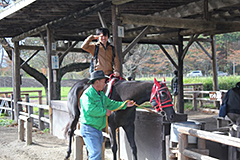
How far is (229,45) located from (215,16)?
94.0 ft

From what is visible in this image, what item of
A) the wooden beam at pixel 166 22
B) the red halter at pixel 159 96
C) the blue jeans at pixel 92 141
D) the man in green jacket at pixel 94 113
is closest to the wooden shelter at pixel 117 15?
the wooden beam at pixel 166 22

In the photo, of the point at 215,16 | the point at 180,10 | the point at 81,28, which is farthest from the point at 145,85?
the point at 81,28

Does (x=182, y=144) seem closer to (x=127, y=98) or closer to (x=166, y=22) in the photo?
(x=127, y=98)

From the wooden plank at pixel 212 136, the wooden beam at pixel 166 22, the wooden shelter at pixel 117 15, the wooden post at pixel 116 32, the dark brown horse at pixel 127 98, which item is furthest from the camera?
the wooden shelter at pixel 117 15

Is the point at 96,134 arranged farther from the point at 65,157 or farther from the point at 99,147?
the point at 65,157

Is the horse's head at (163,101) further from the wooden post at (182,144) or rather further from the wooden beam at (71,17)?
the wooden beam at (71,17)

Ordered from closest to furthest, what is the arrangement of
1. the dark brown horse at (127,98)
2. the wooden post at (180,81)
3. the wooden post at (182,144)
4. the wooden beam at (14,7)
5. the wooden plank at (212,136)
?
the wooden plank at (212,136) < the wooden post at (182,144) < the dark brown horse at (127,98) < the wooden beam at (14,7) < the wooden post at (180,81)

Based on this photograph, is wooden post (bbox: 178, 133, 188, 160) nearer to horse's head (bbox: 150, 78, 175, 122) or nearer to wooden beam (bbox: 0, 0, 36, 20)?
horse's head (bbox: 150, 78, 175, 122)

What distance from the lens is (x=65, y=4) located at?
7934 millimetres

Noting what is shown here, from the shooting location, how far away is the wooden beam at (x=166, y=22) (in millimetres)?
7293

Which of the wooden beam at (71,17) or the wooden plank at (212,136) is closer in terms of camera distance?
the wooden plank at (212,136)

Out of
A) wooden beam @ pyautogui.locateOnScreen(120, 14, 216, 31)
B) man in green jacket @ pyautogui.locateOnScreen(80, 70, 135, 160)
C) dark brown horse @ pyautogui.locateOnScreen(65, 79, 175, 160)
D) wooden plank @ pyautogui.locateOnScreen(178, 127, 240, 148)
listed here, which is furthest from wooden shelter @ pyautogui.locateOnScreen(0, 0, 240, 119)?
wooden plank @ pyautogui.locateOnScreen(178, 127, 240, 148)

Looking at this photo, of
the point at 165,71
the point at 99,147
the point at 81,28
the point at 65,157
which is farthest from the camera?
the point at 165,71

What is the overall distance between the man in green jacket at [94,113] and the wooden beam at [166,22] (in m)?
3.26
